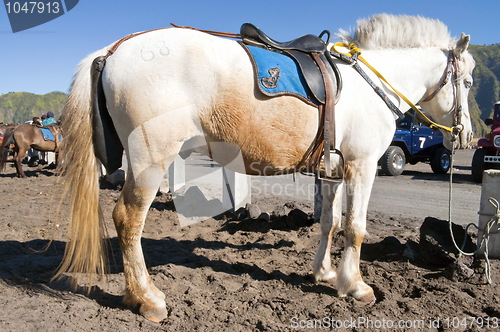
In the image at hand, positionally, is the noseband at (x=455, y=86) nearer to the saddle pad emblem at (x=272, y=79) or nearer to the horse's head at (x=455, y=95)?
the horse's head at (x=455, y=95)

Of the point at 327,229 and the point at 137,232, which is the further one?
the point at 327,229

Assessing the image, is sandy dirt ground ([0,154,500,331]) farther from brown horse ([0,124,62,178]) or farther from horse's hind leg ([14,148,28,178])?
brown horse ([0,124,62,178])

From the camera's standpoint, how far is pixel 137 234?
9.13ft

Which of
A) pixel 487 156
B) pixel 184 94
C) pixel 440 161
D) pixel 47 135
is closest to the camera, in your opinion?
pixel 184 94

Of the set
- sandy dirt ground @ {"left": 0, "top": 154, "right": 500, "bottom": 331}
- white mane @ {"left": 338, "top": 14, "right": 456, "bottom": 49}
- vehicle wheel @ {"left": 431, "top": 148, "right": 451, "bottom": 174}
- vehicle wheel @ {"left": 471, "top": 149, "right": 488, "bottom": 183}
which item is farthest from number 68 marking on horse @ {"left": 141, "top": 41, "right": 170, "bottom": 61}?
vehicle wheel @ {"left": 431, "top": 148, "right": 451, "bottom": 174}

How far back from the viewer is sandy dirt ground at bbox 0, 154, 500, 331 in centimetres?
272

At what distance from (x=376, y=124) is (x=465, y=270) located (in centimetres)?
156

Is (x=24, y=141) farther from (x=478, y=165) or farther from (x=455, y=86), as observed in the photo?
(x=478, y=165)

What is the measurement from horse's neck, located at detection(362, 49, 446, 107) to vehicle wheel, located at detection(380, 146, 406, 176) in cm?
849

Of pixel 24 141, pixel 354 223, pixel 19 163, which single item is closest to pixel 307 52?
pixel 354 223

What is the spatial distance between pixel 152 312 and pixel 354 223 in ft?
5.91

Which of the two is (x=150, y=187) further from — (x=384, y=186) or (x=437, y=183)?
(x=437, y=183)

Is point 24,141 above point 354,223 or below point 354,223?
above

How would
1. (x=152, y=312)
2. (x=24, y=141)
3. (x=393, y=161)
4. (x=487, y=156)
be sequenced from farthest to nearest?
(x=24, y=141)
(x=393, y=161)
(x=487, y=156)
(x=152, y=312)
